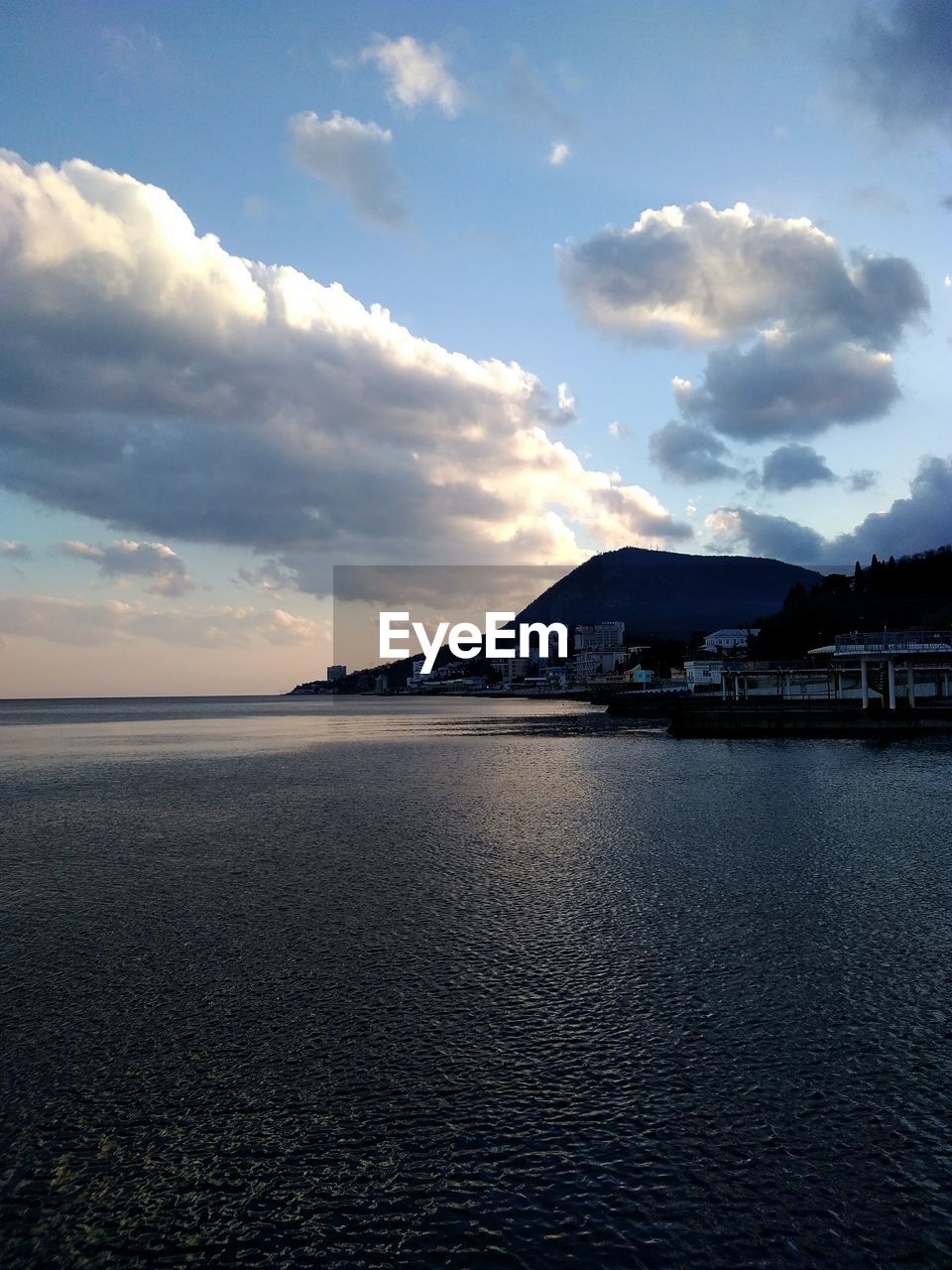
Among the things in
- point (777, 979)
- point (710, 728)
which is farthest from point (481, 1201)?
point (710, 728)

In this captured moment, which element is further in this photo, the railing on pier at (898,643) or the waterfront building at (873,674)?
the waterfront building at (873,674)

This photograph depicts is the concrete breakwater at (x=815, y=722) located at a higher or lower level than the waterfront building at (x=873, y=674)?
lower

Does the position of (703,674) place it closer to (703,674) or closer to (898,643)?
(703,674)

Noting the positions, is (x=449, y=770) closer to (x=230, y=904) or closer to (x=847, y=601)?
(x=230, y=904)

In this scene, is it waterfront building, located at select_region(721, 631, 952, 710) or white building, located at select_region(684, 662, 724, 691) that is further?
white building, located at select_region(684, 662, 724, 691)

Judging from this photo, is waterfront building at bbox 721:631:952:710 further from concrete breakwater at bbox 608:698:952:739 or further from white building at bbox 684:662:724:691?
white building at bbox 684:662:724:691

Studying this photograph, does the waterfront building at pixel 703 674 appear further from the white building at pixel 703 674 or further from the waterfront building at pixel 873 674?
the waterfront building at pixel 873 674

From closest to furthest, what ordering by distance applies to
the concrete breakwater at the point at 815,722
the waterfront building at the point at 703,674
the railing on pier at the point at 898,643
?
the concrete breakwater at the point at 815,722 → the railing on pier at the point at 898,643 → the waterfront building at the point at 703,674

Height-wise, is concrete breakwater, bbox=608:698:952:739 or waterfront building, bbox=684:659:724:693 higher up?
waterfront building, bbox=684:659:724:693

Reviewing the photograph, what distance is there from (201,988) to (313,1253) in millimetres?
7342

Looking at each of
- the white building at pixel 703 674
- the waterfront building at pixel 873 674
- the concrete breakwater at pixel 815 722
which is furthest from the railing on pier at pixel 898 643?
the white building at pixel 703 674

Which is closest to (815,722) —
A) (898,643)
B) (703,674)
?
(898,643)

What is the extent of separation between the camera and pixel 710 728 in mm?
77375

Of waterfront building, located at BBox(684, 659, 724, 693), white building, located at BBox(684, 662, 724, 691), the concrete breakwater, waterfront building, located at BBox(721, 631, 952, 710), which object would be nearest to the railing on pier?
waterfront building, located at BBox(721, 631, 952, 710)
